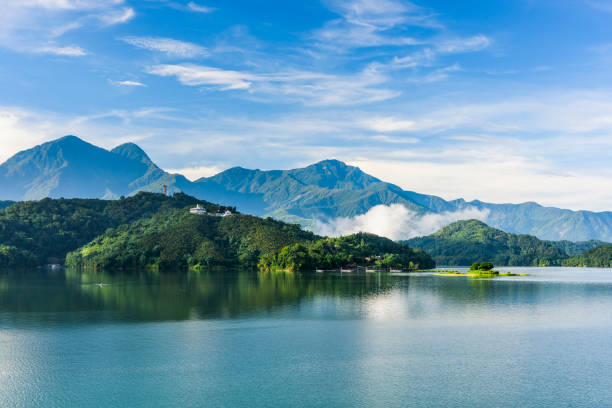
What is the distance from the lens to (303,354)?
3641 cm

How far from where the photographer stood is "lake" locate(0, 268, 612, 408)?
1077 inches

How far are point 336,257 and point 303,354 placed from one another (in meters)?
135

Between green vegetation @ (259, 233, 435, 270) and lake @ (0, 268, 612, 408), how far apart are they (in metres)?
93.4

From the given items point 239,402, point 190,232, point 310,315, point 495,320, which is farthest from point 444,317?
point 190,232

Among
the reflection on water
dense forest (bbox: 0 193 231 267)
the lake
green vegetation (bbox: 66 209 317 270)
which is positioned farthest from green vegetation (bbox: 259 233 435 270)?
the lake

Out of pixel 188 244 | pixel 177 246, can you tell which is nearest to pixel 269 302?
pixel 177 246

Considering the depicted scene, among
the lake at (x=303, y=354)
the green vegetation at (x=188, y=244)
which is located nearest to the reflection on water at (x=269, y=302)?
the lake at (x=303, y=354)

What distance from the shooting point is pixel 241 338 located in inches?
1641

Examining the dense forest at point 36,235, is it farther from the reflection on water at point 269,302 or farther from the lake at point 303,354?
the lake at point 303,354

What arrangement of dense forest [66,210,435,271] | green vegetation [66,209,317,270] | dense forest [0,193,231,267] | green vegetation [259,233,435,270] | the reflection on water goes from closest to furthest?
the reflection on water < green vegetation [259,233,435,270] < dense forest [66,210,435,271] < dense forest [0,193,231,267] < green vegetation [66,209,317,270]

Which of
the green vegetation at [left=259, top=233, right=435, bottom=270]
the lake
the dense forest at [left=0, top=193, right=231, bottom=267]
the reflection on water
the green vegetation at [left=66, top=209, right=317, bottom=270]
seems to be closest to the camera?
the lake

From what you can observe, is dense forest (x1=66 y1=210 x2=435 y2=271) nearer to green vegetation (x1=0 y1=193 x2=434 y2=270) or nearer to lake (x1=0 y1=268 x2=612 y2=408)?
green vegetation (x1=0 y1=193 x2=434 y2=270)

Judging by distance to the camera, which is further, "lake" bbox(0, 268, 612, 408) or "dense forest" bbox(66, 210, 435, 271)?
"dense forest" bbox(66, 210, 435, 271)

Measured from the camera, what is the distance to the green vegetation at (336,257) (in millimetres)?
159500
